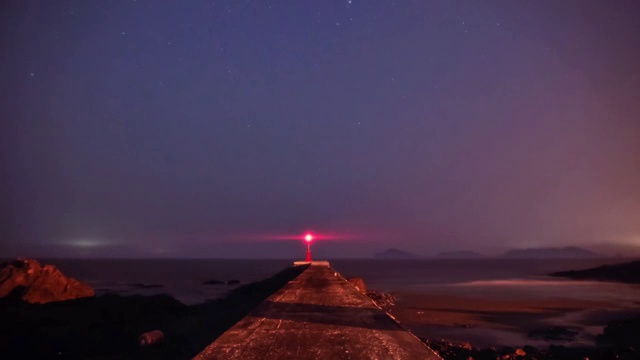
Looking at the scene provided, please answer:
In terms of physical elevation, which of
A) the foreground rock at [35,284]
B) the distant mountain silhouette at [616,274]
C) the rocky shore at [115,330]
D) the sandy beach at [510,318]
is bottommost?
the distant mountain silhouette at [616,274]

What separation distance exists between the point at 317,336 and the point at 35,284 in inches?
971

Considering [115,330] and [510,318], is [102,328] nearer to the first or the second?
[115,330]

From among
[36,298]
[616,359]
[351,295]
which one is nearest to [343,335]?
[351,295]

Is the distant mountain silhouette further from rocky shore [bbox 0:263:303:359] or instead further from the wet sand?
rocky shore [bbox 0:263:303:359]

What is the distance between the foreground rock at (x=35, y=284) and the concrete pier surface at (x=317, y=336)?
1933 cm

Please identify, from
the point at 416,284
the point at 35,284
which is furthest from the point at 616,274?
the point at 35,284

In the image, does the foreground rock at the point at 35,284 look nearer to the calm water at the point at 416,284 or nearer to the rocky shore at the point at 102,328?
the rocky shore at the point at 102,328

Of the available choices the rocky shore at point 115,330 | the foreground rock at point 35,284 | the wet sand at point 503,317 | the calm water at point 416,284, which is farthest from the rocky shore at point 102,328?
the calm water at point 416,284

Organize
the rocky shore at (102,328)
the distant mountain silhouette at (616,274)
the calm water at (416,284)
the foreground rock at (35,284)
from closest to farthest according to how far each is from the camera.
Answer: the rocky shore at (102,328) < the foreground rock at (35,284) < the calm water at (416,284) < the distant mountain silhouette at (616,274)

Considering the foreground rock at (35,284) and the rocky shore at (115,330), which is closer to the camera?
the rocky shore at (115,330)

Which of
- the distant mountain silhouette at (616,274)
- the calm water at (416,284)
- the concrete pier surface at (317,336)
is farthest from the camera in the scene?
the distant mountain silhouette at (616,274)

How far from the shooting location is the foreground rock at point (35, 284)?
2695cm

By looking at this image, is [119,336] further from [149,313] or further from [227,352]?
[227,352]

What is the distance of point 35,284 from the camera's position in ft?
91.1
